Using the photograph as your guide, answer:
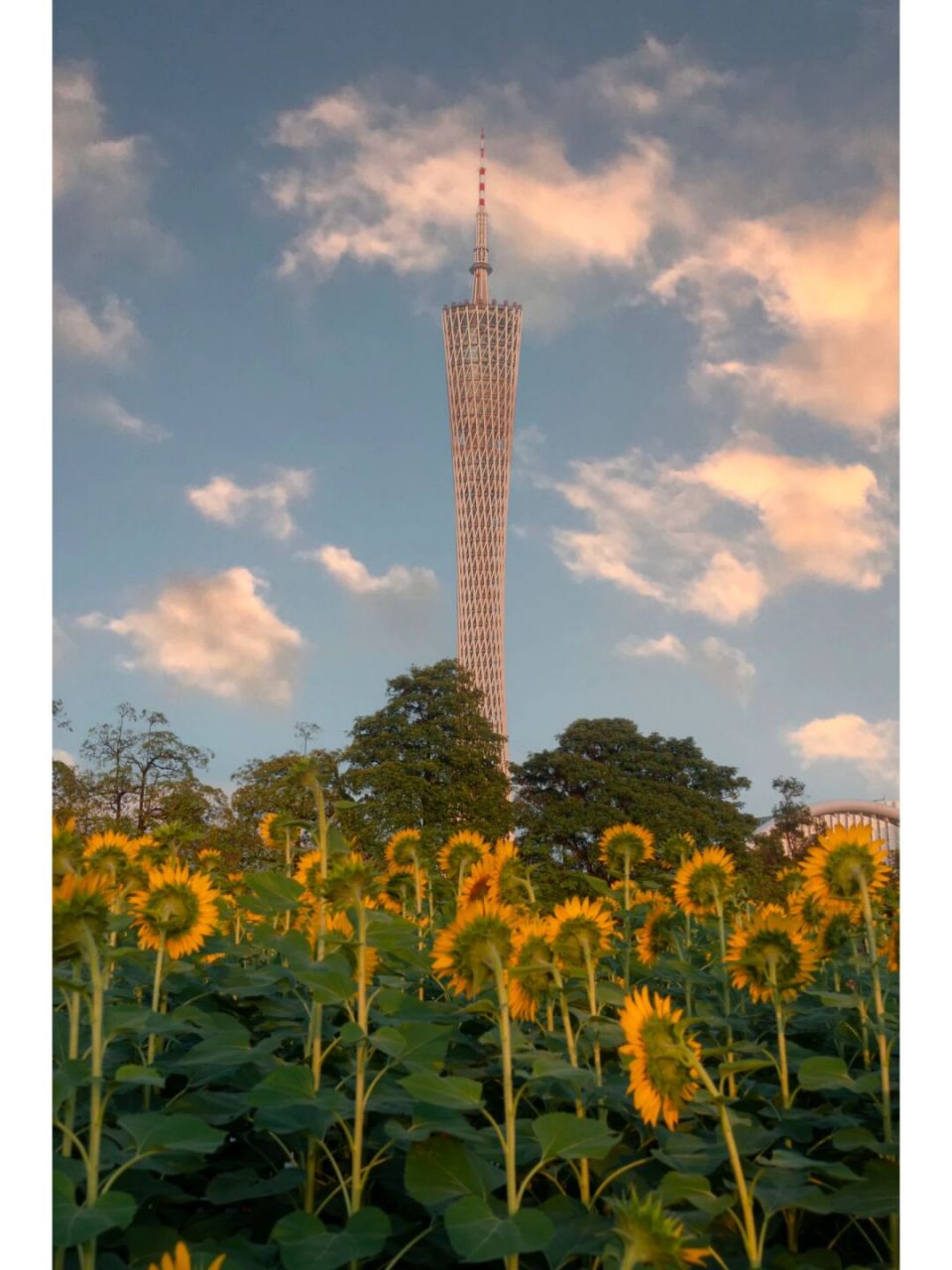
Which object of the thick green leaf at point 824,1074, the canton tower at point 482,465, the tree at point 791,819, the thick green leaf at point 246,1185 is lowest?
the tree at point 791,819

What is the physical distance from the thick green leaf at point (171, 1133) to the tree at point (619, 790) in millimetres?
16762

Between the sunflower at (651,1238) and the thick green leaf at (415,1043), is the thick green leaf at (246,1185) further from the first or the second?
the sunflower at (651,1238)

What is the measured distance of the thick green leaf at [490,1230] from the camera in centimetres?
83

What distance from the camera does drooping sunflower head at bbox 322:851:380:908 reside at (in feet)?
3.94

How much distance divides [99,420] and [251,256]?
3.50m

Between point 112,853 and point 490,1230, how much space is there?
991 mm

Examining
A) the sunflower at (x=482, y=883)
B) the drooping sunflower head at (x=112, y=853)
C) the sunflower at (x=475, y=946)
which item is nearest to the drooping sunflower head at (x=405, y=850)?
the sunflower at (x=482, y=883)

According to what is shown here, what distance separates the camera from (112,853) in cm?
166

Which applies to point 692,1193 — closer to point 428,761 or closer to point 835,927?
point 835,927

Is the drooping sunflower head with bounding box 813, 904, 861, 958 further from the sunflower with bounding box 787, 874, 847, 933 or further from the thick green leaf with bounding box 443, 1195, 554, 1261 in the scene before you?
the thick green leaf with bounding box 443, 1195, 554, 1261

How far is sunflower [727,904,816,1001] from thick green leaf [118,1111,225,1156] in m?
0.67

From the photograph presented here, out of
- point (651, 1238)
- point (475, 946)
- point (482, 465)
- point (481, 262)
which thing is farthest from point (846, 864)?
point (481, 262)
